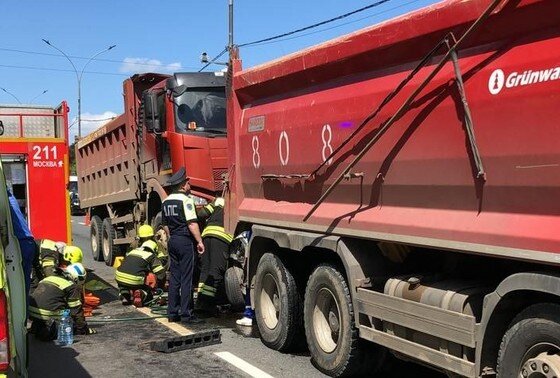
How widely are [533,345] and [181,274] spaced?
15.8 ft

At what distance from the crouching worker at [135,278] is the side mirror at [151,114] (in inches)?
82.8

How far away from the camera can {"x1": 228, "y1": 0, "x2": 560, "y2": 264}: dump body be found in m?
3.33

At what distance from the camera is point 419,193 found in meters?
4.21

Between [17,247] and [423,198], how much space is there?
8.24 feet

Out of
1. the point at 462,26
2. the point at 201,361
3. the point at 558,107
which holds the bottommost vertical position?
the point at 201,361

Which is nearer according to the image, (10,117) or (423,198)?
(423,198)

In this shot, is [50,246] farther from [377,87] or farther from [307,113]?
[377,87]

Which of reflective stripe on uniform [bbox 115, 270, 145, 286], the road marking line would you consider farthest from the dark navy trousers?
reflective stripe on uniform [bbox 115, 270, 145, 286]

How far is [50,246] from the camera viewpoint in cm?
813

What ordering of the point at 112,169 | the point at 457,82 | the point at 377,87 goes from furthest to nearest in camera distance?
the point at 112,169 → the point at 377,87 → the point at 457,82

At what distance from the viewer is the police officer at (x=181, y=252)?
294 inches

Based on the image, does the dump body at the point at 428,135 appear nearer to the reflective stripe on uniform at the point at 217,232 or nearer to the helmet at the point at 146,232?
the reflective stripe on uniform at the point at 217,232

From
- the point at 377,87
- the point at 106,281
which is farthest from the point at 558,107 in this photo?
the point at 106,281

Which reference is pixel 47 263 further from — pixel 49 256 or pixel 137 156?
pixel 137 156
